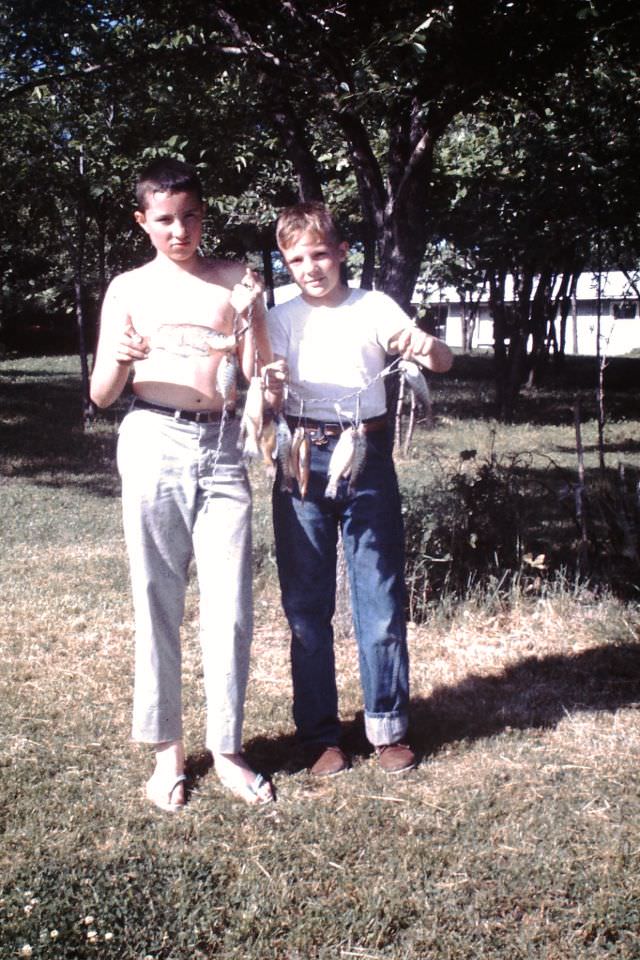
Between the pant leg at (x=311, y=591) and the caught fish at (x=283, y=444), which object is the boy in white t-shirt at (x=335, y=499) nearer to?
the pant leg at (x=311, y=591)

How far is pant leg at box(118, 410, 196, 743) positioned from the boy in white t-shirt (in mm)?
406

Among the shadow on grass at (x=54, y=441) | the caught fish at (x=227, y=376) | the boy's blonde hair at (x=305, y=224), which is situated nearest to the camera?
the caught fish at (x=227, y=376)

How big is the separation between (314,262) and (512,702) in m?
2.20

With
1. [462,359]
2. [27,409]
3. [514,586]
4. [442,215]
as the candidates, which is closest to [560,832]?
[514,586]

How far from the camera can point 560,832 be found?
3.37m

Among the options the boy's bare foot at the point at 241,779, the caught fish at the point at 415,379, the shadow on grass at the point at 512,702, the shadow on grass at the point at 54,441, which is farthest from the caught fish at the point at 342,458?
the shadow on grass at the point at 54,441

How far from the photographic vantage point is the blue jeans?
3.62 metres

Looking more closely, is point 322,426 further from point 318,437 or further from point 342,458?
point 342,458

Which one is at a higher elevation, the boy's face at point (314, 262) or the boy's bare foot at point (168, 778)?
the boy's face at point (314, 262)

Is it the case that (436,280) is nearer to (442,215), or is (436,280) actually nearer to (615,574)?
(442,215)

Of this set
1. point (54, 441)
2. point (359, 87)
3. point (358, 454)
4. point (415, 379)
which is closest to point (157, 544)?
point (358, 454)

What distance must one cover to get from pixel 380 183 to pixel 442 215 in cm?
845

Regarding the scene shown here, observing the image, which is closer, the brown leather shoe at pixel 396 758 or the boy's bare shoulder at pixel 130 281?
the boy's bare shoulder at pixel 130 281

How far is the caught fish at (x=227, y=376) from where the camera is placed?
3219 mm
